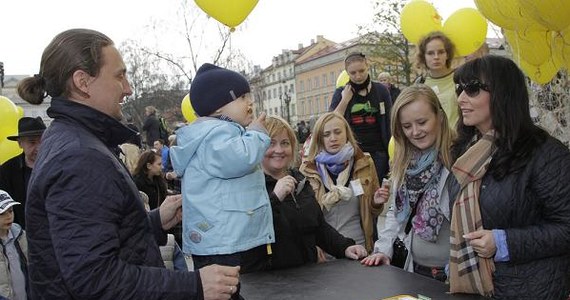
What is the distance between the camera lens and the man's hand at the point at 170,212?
2.49m

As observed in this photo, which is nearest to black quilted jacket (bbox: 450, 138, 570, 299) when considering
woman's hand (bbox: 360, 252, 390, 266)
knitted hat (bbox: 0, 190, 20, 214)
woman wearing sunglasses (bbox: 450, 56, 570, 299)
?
woman wearing sunglasses (bbox: 450, 56, 570, 299)

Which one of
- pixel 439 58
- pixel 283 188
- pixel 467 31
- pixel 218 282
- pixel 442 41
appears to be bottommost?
pixel 218 282

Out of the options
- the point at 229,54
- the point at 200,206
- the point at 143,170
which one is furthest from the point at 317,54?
the point at 200,206

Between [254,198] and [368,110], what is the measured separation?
3823mm

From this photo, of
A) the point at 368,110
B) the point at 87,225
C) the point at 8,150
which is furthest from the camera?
the point at 368,110

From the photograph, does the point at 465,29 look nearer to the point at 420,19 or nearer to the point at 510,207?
the point at 420,19

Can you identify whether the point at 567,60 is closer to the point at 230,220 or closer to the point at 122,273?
the point at 230,220

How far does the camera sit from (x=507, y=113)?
242 centimetres

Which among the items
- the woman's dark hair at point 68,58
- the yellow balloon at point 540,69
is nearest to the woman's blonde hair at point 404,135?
the yellow balloon at point 540,69

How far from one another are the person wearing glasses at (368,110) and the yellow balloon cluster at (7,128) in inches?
133

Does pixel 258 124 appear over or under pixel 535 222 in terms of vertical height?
over

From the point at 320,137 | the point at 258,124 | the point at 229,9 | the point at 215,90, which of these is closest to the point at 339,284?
the point at 258,124

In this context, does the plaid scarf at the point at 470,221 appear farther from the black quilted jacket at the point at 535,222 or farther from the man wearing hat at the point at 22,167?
the man wearing hat at the point at 22,167

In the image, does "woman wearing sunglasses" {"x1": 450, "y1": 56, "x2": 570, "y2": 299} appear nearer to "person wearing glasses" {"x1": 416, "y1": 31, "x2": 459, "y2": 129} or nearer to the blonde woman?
the blonde woman
